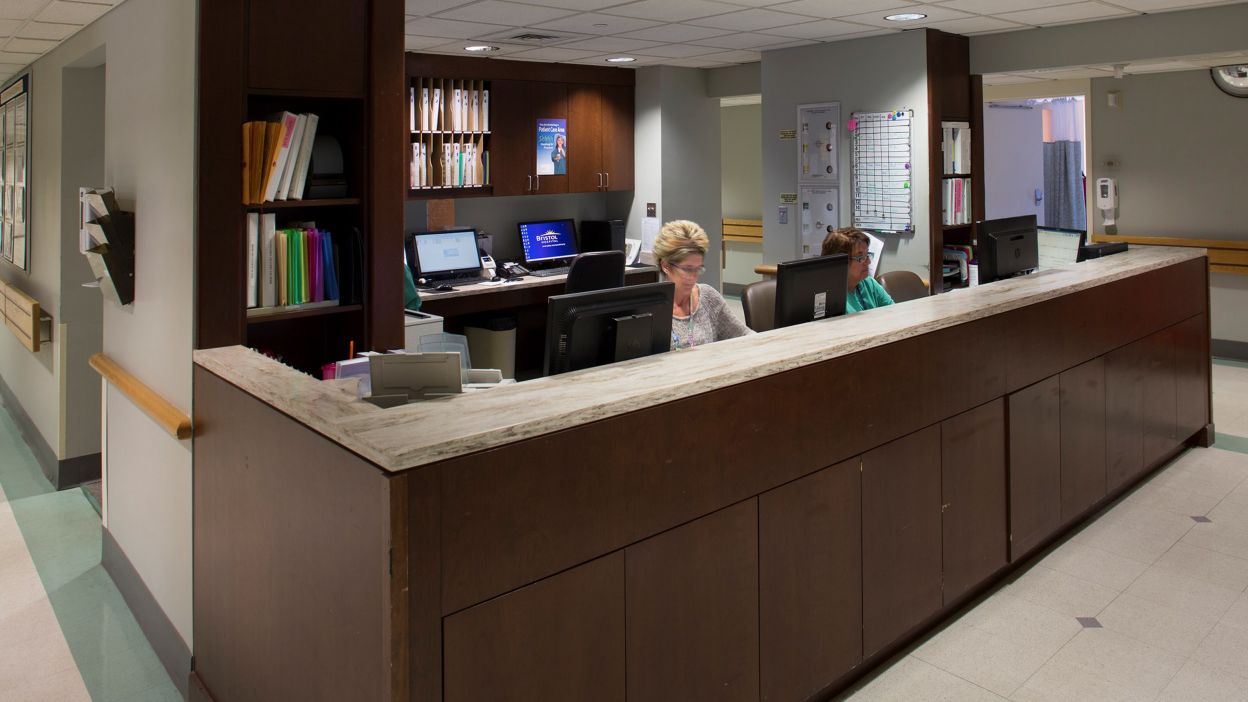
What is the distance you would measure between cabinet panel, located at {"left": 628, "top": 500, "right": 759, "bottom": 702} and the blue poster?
17.8ft

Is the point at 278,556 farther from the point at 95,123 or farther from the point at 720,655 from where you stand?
the point at 95,123

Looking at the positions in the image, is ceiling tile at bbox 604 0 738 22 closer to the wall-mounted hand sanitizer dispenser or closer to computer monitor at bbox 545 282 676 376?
computer monitor at bbox 545 282 676 376

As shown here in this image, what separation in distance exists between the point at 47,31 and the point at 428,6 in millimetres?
1819

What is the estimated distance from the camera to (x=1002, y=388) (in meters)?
3.64

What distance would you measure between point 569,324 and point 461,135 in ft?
15.8

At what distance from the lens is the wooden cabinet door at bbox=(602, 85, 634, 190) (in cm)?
802

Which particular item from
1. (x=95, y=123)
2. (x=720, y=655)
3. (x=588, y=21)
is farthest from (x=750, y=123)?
(x=720, y=655)

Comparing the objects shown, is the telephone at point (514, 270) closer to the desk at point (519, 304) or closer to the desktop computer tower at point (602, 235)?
the desk at point (519, 304)

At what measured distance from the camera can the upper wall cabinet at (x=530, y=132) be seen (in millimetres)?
6895

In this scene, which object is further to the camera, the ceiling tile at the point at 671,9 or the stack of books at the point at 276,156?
the ceiling tile at the point at 671,9

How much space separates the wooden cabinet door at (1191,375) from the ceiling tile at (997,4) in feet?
6.35

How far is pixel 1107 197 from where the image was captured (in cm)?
868

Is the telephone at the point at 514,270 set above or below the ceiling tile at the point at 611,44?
below

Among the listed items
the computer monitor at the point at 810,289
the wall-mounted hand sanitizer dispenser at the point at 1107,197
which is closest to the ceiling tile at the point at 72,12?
the computer monitor at the point at 810,289
